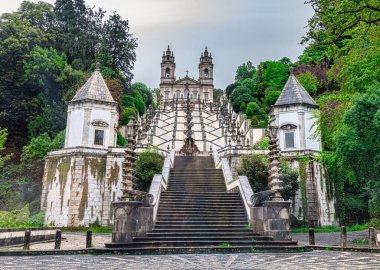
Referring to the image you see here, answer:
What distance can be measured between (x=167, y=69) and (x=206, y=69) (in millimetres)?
10724

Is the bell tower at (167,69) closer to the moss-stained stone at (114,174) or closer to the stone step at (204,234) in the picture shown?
the moss-stained stone at (114,174)

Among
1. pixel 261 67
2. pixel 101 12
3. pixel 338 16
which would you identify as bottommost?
pixel 338 16

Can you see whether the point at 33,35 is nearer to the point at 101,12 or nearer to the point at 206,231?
the point at 101,12

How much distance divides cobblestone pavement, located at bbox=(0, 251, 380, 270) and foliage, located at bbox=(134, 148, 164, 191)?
13.2 metres

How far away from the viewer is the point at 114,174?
26.2 metres

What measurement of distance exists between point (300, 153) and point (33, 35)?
3113cm

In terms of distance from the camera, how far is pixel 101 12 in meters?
50.5

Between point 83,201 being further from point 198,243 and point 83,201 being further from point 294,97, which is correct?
point 294,97

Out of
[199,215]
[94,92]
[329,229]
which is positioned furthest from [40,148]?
[329,229]

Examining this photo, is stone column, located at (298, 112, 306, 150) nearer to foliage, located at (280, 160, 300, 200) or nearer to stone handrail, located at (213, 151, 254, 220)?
foliage, located at (280, 160, 300, 200)

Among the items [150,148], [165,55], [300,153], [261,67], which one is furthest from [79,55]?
[165,55]

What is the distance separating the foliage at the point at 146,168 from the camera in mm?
24284

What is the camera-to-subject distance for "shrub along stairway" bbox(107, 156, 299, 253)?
12.3m

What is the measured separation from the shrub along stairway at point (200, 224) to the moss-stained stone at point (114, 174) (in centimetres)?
715
